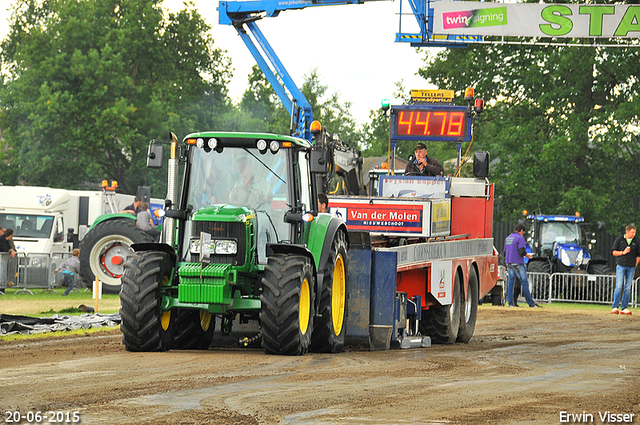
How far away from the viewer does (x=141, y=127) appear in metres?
49.8

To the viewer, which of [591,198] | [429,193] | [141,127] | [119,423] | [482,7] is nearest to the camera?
[119,423]

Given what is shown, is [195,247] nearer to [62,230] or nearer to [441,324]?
[441,324]

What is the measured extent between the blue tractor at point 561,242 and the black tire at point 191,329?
63.2ft

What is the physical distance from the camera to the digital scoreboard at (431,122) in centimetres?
1638

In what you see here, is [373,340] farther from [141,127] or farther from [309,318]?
[141,127]

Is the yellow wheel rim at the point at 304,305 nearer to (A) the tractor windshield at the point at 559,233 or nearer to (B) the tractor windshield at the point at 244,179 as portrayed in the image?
(B) the tractor windshield at the point at 244,179

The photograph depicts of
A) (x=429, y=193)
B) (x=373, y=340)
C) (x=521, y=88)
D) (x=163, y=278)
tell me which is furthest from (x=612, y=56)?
(x=163, y=278)

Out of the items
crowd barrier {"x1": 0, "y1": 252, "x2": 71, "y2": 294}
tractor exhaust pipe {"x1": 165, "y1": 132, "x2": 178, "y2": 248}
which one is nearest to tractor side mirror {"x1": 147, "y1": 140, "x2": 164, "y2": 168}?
tractor exhaust pipe {"x1": 165, "y1": 132, "x2": 178, "y2": 248}

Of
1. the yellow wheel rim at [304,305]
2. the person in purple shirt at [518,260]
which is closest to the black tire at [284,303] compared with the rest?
the yellow wheel rim at [304,305]

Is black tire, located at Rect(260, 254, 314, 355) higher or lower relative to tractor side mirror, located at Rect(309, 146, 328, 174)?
lower

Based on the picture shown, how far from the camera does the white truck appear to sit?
2119 cm

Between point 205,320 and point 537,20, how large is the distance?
588 inches

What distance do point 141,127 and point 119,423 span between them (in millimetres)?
44816

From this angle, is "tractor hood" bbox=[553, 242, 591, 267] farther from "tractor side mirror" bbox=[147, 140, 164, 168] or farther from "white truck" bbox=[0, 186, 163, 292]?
"tractor side mirror" bbox=[147, 140, 164, 168]
